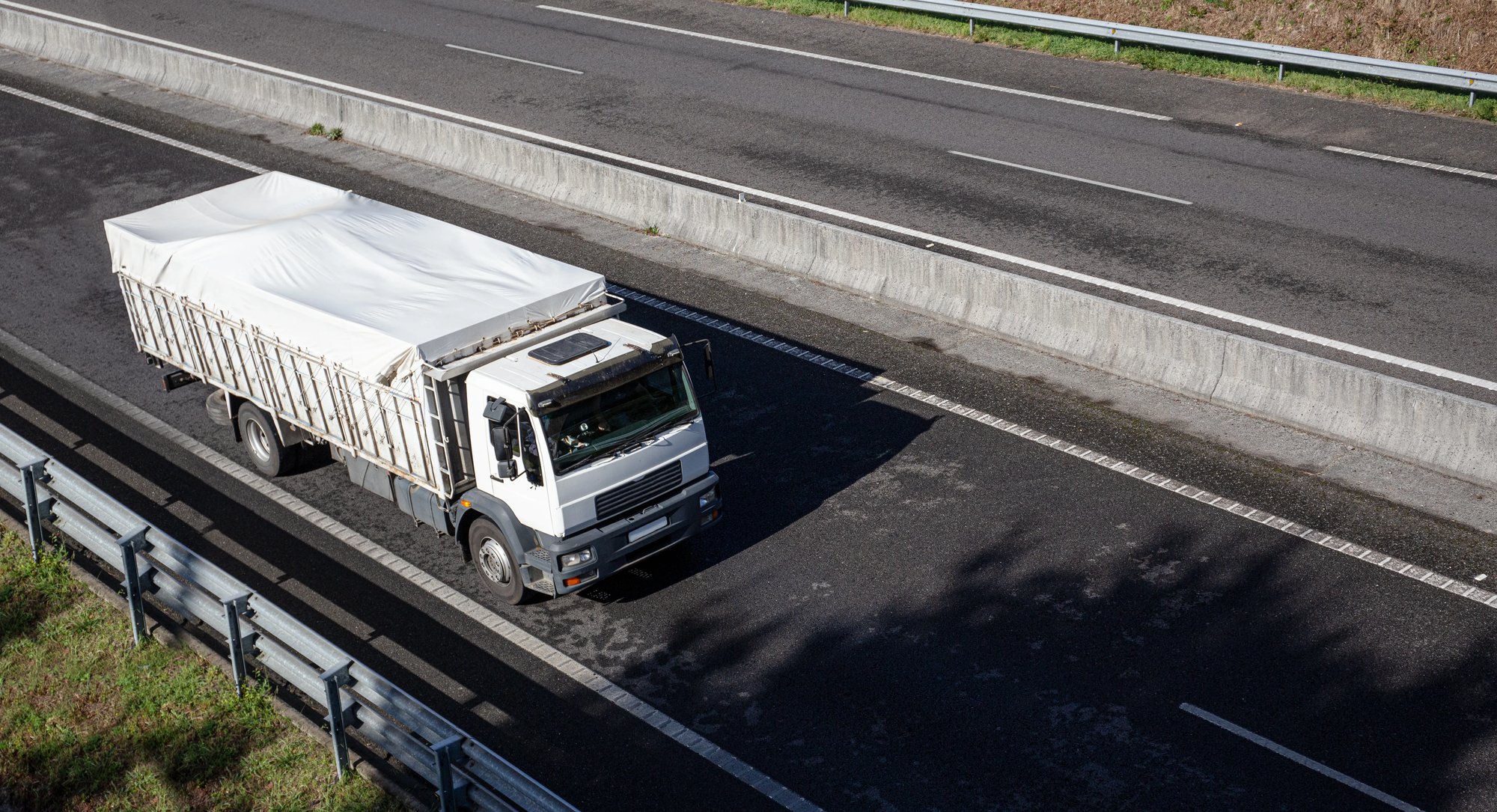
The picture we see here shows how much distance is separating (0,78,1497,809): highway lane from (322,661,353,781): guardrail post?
1.13m

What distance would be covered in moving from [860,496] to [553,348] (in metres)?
3.50

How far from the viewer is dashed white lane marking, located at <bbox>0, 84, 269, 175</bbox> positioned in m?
22.3

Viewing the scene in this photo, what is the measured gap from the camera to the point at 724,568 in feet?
39.1

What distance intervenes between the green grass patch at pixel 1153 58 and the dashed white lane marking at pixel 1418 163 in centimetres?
235

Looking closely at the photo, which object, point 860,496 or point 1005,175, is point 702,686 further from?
point 1005,175

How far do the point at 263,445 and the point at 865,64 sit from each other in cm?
1655

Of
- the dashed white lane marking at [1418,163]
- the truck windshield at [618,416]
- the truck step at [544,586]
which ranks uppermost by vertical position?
the truck windshield at [618,416]

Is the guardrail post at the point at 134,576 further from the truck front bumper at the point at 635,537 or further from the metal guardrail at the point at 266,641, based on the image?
the truck front bumper at the point at 635,537

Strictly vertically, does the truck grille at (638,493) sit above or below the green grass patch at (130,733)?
above

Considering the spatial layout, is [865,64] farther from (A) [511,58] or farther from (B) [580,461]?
(B) [580,461]

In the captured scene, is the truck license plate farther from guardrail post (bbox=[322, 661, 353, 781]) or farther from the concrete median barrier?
the concrete median barrier

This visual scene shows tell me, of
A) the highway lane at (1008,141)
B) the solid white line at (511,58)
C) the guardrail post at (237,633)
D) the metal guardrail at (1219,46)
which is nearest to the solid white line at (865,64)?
the highway lane at (1008,141)

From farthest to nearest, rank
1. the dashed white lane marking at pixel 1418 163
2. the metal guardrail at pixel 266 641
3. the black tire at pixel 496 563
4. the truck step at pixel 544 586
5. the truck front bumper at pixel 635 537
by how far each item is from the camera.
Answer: the dashed white lane marking at pixel 1418 163
the black tire at pixel 496 563
the truck step at pixel 544 586
the truck front bumper at pixel 635 537
the metal guardrail at pixel 266 641

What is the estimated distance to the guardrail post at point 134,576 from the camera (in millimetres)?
10219
